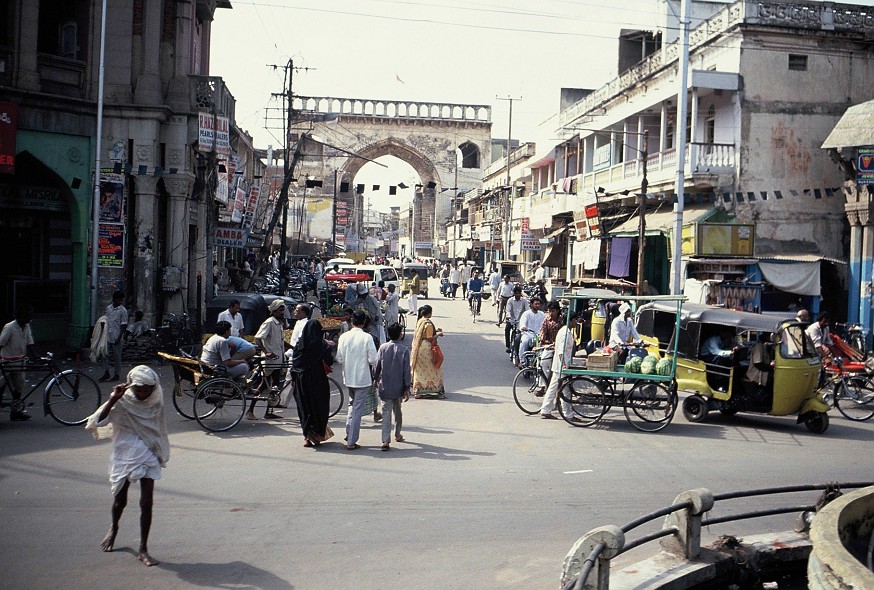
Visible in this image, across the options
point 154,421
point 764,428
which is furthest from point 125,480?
point 764,428

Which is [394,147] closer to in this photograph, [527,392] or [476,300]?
[476,300]

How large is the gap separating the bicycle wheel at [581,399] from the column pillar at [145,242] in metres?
9.53

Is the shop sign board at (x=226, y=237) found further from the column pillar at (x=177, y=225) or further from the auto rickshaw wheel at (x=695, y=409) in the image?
the auto rickshaw wheel at (x=695, y=409)

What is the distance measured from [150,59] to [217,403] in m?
9.66

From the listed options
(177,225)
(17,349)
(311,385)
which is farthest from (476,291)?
(311,385)

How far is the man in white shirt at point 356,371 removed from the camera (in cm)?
914

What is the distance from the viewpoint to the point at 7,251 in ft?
55.4

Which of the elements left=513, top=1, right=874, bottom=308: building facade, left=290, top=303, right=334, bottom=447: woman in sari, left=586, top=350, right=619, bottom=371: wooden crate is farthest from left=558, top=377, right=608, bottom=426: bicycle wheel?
left=513, top=1, right=874, bottom=308: building facade

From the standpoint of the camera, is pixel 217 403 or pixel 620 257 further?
pixel 620 257

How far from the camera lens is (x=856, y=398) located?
12.5 meters

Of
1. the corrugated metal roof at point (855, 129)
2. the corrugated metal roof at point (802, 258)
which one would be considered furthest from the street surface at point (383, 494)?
the corrugated metal roof at point (802, 258)

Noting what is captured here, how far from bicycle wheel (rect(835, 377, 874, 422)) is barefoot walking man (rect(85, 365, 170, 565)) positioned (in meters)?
9.74

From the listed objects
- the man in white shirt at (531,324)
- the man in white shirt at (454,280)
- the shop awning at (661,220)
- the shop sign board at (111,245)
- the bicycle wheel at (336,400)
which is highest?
the shop awning at (661,220)

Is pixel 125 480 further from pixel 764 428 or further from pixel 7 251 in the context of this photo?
pixel 7 251
